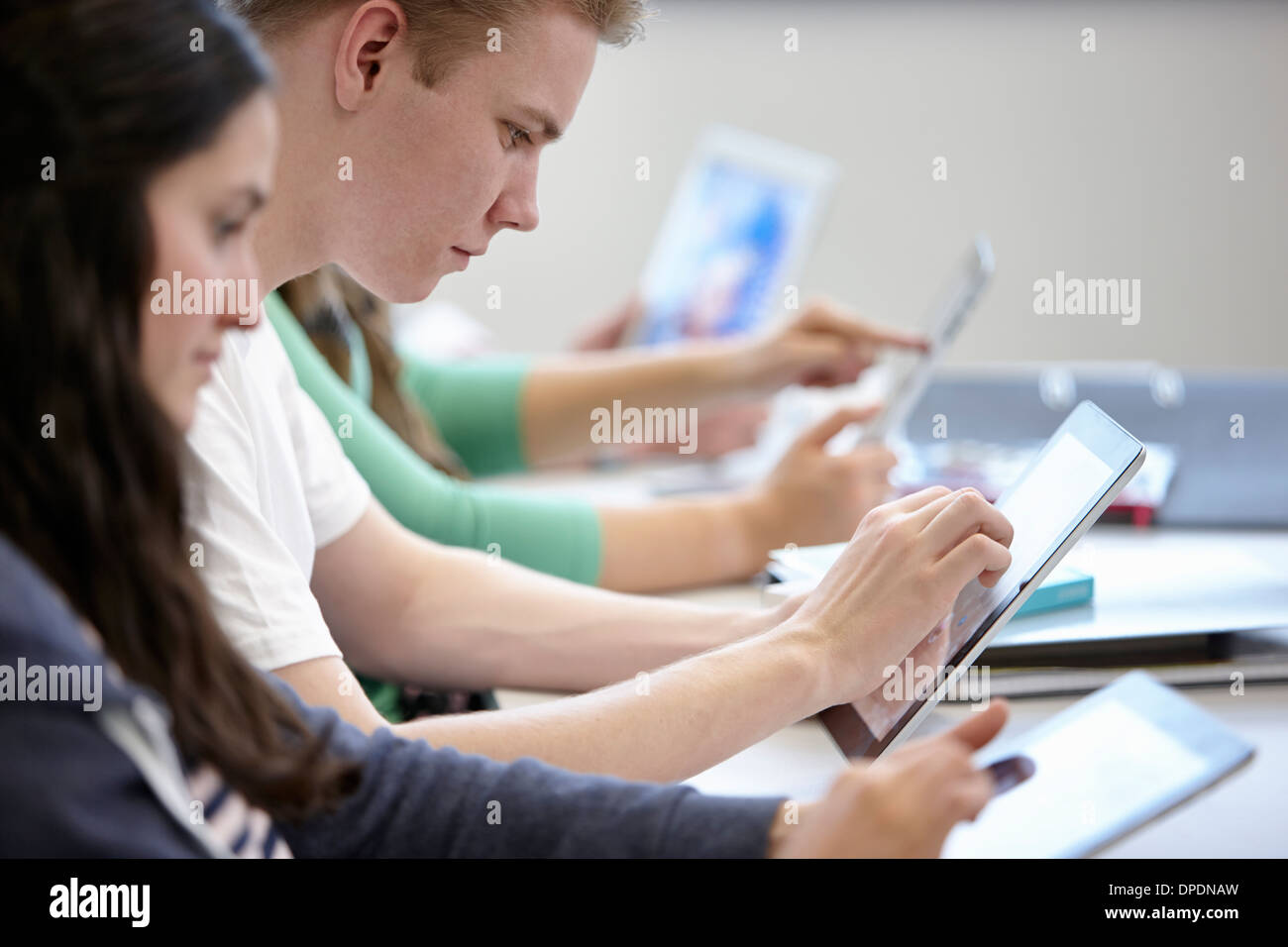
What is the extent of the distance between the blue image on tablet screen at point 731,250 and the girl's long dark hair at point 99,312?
126 centimetres

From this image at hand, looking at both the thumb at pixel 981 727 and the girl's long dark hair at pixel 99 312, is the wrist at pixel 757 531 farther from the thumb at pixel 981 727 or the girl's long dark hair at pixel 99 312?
the girl's long dark hair at pixel 99 312

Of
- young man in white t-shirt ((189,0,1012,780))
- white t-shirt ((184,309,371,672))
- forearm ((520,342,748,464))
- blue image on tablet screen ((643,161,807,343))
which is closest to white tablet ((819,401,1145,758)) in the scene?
young man in white t-shirt ((189,0,1012,780))

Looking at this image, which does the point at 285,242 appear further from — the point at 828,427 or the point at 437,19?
the point at 828,427

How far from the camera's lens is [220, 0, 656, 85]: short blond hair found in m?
0.73

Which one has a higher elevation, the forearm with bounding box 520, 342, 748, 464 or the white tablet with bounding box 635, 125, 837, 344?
the white tablet with bounding box 635, 125, 837, 344

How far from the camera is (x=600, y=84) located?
2.65m

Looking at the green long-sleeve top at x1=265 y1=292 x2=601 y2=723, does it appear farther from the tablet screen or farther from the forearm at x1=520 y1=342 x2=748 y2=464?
the tablet screen

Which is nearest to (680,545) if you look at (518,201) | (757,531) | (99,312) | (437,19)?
(757,531)

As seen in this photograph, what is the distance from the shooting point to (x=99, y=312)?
45 centimetres

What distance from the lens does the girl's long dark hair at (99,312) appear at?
1.46ft

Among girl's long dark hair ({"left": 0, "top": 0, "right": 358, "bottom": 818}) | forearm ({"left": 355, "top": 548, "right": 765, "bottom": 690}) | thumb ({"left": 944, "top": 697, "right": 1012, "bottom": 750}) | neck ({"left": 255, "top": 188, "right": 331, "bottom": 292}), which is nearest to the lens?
girl's long dark hair ({"left": 0, "top": 0, "right": 358, "bottom": 818})

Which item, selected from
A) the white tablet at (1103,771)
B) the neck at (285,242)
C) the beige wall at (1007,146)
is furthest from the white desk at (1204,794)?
the beige wall at (1007,146)

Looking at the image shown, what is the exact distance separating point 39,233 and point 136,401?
2.6 inches
